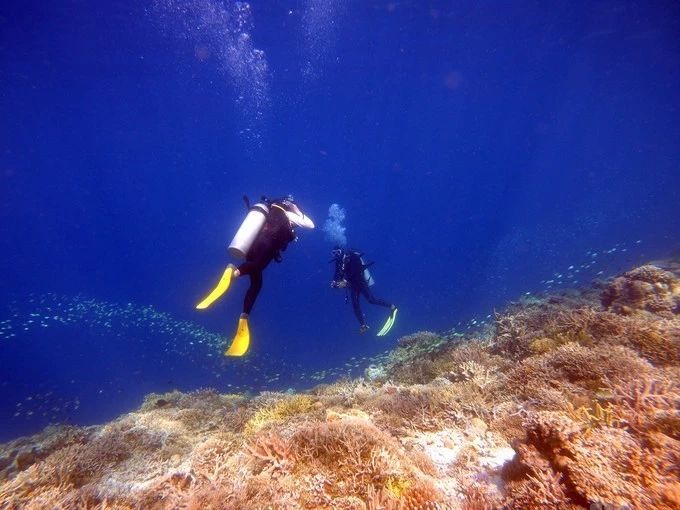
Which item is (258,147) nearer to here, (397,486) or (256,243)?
(256,243)

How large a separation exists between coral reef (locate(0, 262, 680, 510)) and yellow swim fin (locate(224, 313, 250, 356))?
1042mm

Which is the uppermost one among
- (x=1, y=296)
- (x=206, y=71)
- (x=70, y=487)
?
(x=1, y=296)

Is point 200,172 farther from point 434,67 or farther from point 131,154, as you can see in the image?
point 434,67

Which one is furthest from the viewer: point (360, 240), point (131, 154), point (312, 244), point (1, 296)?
point (360, 240)

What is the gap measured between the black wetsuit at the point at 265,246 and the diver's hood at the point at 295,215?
0.13m

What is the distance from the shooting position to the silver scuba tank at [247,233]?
6.70m

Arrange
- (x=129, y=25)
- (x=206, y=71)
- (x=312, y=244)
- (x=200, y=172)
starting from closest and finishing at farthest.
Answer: (x=129, y=25)
(x=206, y=71)
(x=200, y=172)
(x=312, y=244)

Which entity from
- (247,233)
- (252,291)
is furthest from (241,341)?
(247,233)

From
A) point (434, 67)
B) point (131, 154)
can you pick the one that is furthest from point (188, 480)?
point (131, 154)

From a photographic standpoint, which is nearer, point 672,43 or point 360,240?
point 672,43

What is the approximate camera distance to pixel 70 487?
3.99m

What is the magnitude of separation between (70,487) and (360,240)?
4908 inches

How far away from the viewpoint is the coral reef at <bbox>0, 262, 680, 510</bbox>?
2607 millimetres

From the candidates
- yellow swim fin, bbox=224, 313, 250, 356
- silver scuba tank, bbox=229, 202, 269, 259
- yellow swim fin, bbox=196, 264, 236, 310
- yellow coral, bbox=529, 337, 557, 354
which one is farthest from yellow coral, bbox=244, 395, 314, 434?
yellow coral, bbox=529, 337, 557, 354
